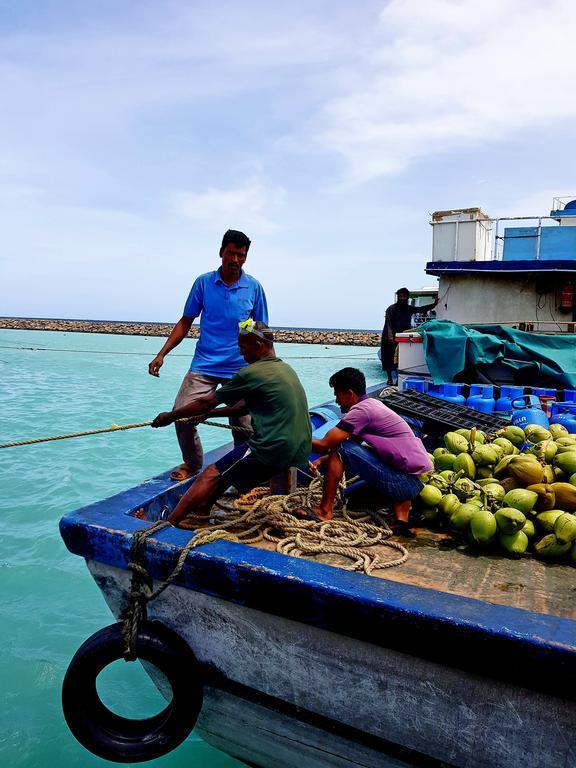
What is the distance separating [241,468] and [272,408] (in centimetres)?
39

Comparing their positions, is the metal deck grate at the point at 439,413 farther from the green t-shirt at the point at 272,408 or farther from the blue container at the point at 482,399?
the green t-shirt at the point at 272,408

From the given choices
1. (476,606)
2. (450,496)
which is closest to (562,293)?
(450,496)

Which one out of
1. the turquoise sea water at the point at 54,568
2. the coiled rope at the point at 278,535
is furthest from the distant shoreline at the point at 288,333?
the coiled rope at the point at 278,535

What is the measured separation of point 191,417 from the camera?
133 inches

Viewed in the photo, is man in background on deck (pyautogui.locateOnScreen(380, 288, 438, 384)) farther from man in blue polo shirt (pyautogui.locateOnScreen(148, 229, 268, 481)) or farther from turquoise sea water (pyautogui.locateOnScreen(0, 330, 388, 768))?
man in blue polo shirt (pyautogui.locateOnScreen(148, 229, 268, 481))

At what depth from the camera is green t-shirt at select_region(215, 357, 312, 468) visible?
3.07 meters

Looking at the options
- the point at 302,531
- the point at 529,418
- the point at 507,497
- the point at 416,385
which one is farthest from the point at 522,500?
the point at 416,385

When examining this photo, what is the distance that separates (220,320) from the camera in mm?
4137

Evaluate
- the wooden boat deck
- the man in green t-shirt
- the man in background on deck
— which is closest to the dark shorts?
the man in green t-shirt

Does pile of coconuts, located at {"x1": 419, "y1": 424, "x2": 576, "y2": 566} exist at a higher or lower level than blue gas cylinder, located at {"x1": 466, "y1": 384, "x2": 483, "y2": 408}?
lower

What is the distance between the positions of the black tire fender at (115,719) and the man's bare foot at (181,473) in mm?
1174

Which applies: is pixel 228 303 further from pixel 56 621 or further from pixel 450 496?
pixel 56 621

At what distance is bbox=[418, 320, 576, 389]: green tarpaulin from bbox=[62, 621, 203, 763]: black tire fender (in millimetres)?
5901

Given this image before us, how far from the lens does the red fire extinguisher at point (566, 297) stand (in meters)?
9.34
